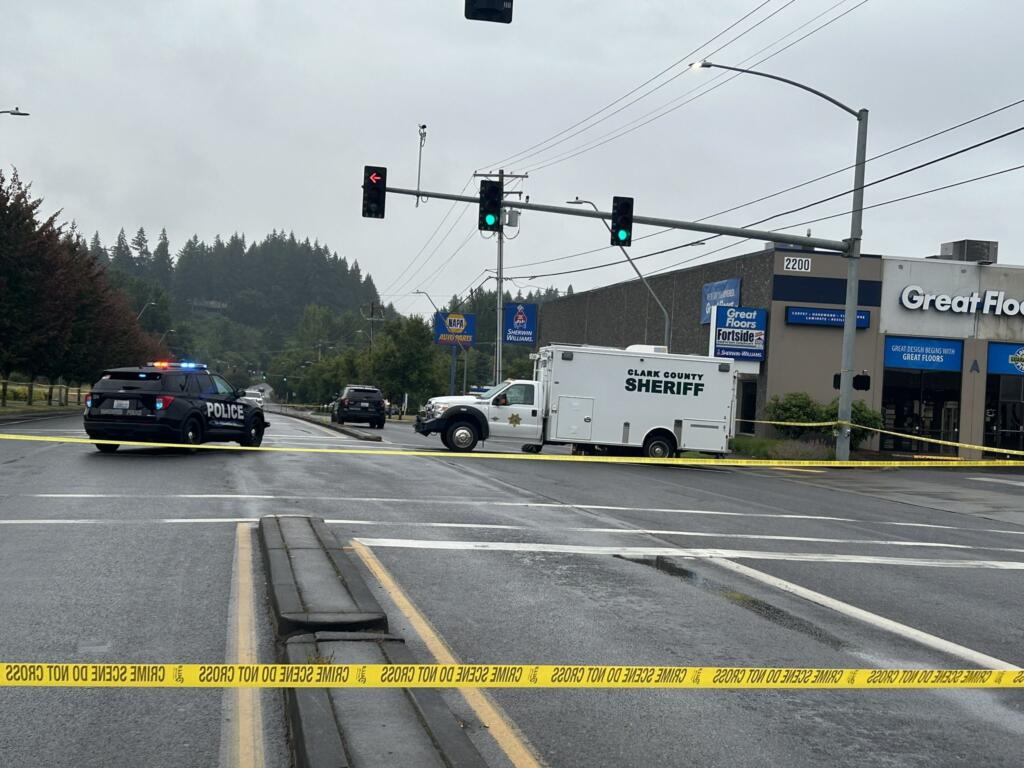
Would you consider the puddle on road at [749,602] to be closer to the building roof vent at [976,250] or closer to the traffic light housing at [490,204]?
the traffic light housing at [490,204]

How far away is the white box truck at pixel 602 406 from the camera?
26109 millimetres

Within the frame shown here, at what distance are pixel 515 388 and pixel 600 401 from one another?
2157mm

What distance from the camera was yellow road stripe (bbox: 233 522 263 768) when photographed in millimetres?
4602

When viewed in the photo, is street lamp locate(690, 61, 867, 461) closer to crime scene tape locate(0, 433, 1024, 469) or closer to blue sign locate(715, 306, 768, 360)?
crime scene tape locate(0, 433, 1024, 469)

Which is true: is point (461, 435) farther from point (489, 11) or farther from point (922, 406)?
point (922, 406)

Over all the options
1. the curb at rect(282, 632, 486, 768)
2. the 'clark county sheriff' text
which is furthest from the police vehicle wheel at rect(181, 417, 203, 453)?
the curb at rect(282, 632, 486, 768)

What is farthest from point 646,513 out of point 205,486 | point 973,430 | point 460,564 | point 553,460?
point 973,430

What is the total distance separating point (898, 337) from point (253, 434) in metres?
26.3

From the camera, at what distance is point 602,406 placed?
26.3m

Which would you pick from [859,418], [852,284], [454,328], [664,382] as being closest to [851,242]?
[852,284]

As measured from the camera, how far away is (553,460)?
24219mm

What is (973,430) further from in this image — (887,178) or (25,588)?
(25,588)

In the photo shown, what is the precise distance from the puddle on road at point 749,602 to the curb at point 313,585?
282 cm

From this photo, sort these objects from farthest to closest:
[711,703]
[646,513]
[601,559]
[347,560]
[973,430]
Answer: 1. [973,430]
2. [646,513]
3. [601,559]
4. [347,560]
5. [711,703]
